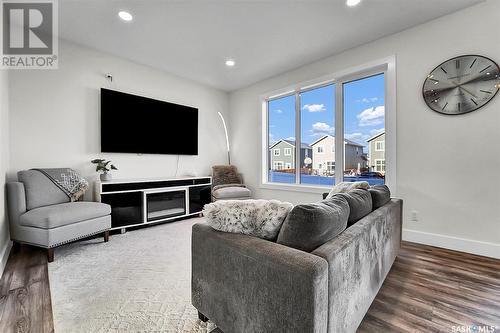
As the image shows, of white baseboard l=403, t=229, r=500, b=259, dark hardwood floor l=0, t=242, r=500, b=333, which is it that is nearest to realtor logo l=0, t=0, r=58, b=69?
dark hardwood floor l=0, t=242, r=500, b=333

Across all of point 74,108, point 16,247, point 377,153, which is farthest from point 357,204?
point 74,108

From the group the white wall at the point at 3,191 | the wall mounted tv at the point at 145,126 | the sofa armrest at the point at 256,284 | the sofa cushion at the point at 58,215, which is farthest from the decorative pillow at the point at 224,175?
the sofa armrest at the point at 256,284

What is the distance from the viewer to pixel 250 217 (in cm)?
118

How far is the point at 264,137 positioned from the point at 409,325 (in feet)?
11.9

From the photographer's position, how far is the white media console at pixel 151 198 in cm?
298

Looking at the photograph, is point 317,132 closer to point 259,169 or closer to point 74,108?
point 259,169

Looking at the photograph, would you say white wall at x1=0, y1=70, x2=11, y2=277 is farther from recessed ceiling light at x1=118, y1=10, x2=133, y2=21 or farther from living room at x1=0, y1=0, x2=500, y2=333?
recessed ceiling light at x1=118, y1=10, x2=133, y2=21

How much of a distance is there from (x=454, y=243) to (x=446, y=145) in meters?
1.09

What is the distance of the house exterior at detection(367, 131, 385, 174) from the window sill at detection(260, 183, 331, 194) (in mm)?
722

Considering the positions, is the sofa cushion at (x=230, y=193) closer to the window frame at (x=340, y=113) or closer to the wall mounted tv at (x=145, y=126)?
the window frame at (x=340, y=113)

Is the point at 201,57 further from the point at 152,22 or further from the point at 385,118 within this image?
the point at 385,118

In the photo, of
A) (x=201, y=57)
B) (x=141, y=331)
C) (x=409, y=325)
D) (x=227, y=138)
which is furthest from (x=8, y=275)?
(x=227, y=138)

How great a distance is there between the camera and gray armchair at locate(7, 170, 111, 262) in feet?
7.13

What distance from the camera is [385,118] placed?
2.94 meters
